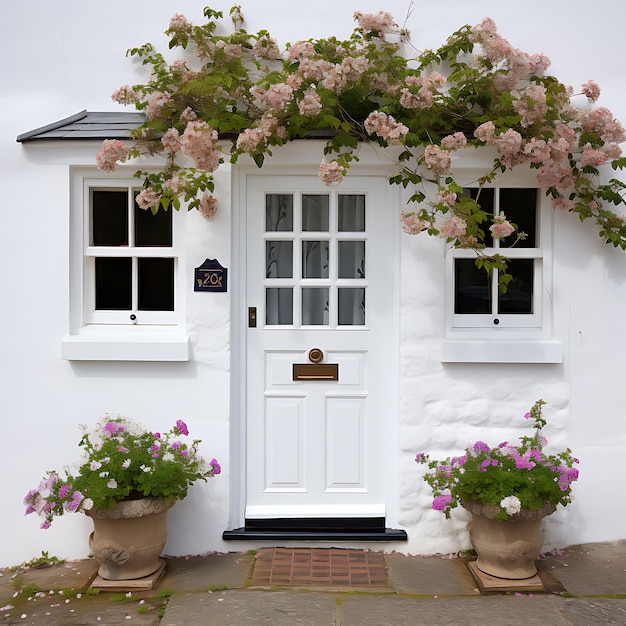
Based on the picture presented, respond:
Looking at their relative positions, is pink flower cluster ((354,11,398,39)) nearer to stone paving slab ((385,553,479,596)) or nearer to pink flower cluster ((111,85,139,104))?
pink flower cluster ((111,85,139,104))

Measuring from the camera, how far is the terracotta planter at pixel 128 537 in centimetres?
454

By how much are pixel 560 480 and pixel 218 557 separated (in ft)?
7.35

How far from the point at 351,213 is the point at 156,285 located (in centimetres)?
142

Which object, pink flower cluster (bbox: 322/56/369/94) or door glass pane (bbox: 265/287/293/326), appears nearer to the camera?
pink flower cluster (bbox: 322/56/369/94)

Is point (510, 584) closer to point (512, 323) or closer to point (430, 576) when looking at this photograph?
point (430, 576)

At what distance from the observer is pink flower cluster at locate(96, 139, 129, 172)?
4730mm

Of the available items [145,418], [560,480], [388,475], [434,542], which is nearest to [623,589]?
[560,480]

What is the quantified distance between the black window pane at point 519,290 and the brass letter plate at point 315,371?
121cm

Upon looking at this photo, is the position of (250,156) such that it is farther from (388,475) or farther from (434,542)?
(434,542)

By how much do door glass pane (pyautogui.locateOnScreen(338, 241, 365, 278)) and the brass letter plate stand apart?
0.63m

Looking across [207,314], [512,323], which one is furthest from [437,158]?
[207,314]

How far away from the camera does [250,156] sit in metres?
4.89

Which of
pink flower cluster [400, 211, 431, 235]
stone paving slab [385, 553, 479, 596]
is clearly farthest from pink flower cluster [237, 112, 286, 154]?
stone paving slab [385, 553, 479, 596]

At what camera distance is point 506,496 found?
14.6ft
